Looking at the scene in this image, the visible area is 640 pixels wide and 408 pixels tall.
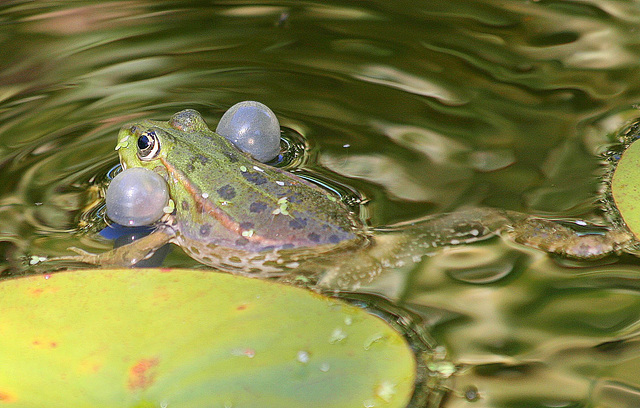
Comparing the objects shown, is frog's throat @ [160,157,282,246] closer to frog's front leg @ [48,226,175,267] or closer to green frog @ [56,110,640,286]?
green frog @ [56,110,640,286]

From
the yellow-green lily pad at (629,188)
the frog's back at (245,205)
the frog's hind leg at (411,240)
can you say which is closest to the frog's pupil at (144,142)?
the frog's back at (245,205)

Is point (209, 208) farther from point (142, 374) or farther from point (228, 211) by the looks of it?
point (142, 374)

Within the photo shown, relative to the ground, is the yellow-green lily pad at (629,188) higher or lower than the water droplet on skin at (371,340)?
higher

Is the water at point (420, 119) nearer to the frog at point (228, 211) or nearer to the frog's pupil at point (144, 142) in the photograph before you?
the frog at point (228, 211)

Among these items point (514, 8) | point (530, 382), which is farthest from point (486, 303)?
point (514, 8)

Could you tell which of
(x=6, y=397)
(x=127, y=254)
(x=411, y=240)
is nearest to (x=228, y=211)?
(x=127, y=254)

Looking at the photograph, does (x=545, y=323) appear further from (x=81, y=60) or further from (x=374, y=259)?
(x=81, y=60)
